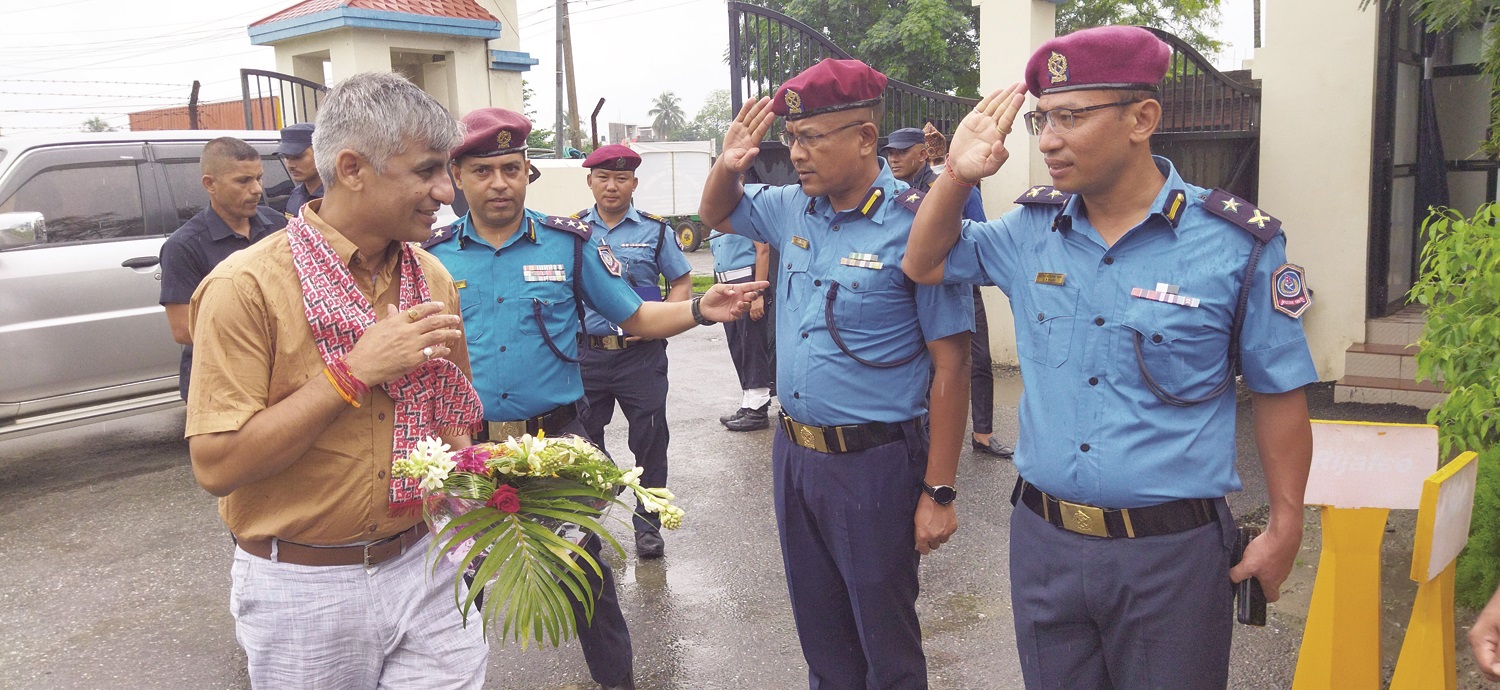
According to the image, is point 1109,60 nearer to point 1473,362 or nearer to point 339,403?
point 339,403

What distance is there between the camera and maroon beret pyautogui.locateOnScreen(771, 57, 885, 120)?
10.2ft

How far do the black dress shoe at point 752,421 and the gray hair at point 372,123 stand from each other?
5.68 m

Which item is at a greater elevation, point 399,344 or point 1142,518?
point 399,344

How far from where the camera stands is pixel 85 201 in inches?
277

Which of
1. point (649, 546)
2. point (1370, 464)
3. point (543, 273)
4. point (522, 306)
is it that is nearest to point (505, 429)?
point (522, 306)

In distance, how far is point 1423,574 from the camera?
9.57 feet

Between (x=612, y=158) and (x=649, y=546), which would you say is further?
(x=612, y=158)

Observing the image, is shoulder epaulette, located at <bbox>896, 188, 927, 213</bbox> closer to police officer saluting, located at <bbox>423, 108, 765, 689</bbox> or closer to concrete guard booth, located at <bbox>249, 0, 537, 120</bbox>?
police officer saluting, located at <bbox>423, 108, 765, 689</bbox>

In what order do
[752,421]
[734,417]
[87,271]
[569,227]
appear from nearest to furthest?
[569,227]
[87,271]
[752,421]
[734,417]

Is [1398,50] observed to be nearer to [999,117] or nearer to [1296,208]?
[1296,208]

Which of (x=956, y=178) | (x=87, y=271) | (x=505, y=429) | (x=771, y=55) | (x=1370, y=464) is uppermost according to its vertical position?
(x=771, y=55)

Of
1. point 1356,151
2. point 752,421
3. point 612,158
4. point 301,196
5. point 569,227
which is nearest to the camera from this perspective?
point 569,227

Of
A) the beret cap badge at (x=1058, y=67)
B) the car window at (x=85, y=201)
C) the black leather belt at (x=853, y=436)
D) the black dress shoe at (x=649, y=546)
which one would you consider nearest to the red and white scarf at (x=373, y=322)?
the black leather belt at (x=853, y=436)

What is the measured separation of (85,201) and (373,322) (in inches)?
235
